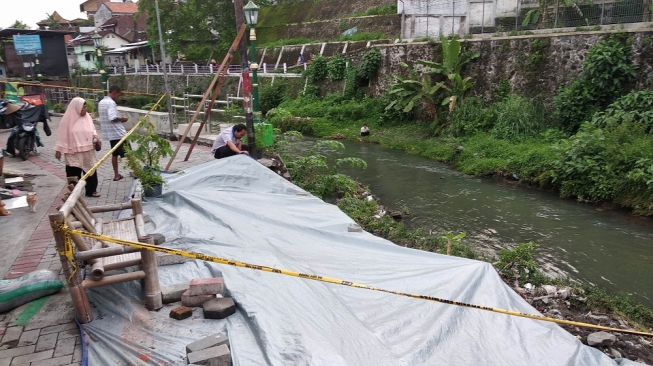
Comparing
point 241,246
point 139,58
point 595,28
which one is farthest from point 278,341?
point 139,58

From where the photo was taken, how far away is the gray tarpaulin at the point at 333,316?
3.10m

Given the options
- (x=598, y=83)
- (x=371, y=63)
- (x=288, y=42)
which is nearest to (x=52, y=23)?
(x=288, y=42)

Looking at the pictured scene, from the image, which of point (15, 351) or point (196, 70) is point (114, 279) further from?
point (196, 70)

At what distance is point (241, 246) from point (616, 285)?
16.3 feet

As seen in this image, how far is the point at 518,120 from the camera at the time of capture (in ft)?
45.0

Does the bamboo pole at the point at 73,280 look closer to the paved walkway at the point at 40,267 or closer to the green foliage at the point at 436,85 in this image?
the paved walkway at the point at 40,267

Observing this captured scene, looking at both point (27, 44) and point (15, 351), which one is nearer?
point (15, 351)

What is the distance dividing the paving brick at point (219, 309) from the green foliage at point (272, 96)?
75.4 feet

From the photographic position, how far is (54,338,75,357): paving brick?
10.7ft

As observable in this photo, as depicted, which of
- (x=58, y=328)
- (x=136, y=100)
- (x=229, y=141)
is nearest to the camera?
(x=58, y=328)

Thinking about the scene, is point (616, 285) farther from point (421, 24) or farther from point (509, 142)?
point (421, 24)

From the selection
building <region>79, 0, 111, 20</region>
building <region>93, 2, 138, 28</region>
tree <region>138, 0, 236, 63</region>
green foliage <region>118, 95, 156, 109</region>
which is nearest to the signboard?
green foliage <region>118, 95, 156, 109</region>

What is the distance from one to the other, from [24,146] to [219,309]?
27.7 ft

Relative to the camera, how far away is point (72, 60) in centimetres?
4909
